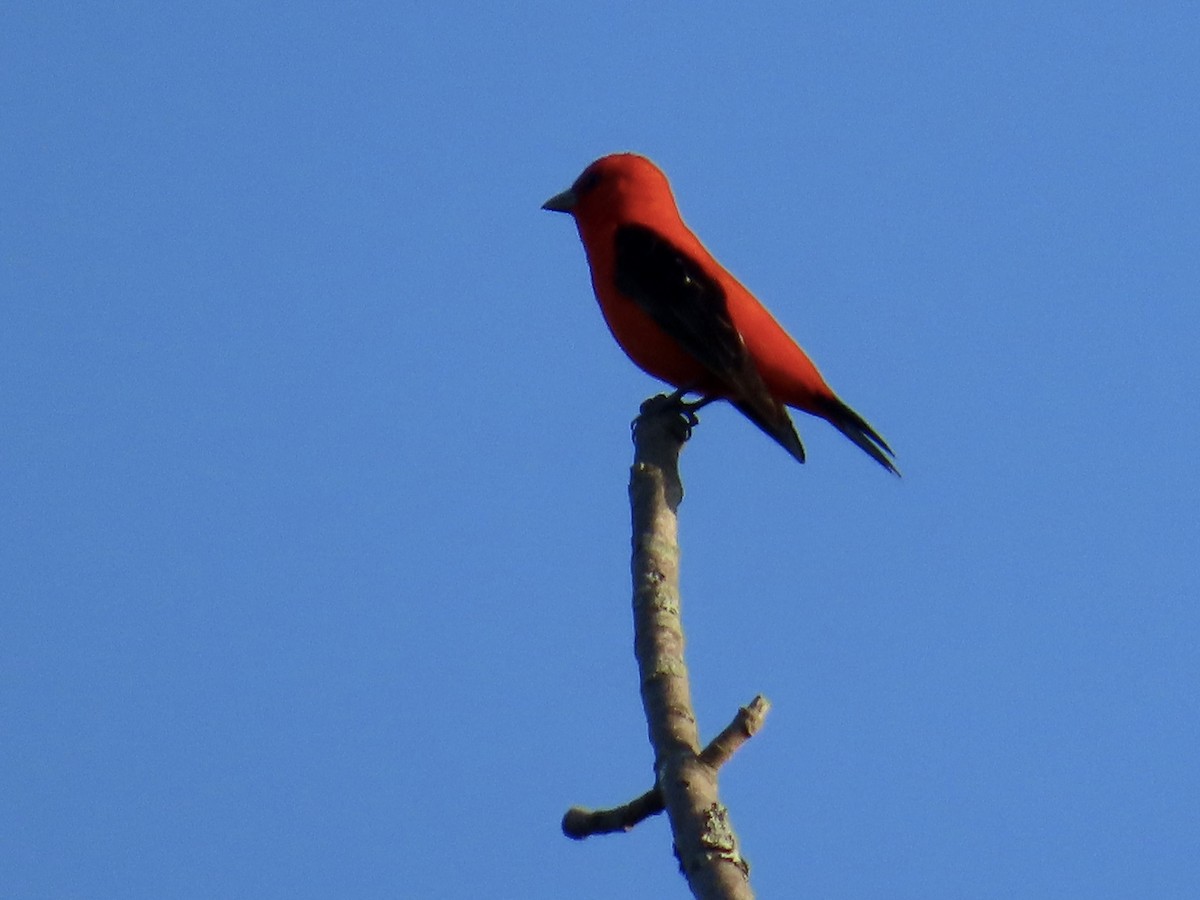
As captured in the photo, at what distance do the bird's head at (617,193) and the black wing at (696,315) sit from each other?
543 mm

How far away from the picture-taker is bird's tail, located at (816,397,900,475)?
8.06 meters

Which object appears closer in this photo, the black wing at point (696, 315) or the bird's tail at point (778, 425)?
the bird's tail at point (778, 425)

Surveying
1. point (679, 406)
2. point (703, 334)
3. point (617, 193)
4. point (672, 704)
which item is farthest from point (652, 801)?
point (617, 193)

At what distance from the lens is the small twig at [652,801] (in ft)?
12.1

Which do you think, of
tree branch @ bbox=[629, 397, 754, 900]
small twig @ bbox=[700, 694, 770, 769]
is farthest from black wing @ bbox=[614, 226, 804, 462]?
small twig @ bbox=[700, 694, 770, 769]

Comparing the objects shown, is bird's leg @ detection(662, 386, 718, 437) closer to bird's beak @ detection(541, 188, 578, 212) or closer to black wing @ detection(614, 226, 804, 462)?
black wing @ detection(614, 226, 804, 462)

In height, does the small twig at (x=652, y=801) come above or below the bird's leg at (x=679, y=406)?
below

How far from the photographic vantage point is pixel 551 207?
31.7 ft

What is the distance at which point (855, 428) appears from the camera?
26.7 ft

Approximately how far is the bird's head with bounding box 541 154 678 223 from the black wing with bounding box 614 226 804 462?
1.78 feet

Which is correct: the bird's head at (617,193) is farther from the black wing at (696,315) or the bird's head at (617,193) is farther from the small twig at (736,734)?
the small twig at (736,734)

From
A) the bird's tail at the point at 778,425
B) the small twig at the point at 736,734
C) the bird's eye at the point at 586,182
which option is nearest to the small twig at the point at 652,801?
the small twig at the point at 736,734

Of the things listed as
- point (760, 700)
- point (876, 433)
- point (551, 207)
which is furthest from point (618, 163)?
point (760, 700)

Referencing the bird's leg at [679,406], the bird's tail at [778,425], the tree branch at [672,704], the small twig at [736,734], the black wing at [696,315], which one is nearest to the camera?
the tree branch at [672,704]
